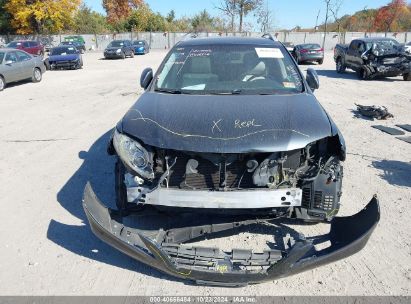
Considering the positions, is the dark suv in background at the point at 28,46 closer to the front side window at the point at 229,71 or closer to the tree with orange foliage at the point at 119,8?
the front side window at the point at 229,71

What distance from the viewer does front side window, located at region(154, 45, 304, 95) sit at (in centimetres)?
414

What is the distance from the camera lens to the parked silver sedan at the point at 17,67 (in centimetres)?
1405

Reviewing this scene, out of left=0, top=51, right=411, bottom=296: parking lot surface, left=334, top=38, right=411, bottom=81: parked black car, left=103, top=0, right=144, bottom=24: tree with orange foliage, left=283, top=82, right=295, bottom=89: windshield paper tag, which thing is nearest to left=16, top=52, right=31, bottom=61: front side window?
left=0, top=51, right=411, bottom=296: parking lot surface

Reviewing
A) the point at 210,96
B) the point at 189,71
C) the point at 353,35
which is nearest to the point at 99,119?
the point at 189,71

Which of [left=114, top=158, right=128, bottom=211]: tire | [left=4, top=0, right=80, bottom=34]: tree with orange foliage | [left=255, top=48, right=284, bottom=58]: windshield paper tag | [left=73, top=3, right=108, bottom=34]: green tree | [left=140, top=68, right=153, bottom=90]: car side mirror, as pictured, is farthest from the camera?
[left=73, top=3, right=108, bottom=34]: green tree

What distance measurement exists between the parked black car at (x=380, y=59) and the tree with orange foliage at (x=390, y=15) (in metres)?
53.2

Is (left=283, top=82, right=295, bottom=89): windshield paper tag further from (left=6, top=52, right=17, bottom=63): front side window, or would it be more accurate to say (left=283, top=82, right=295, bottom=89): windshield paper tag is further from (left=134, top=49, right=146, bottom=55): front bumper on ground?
(left=134, top=49, right=146, bottom=55): front bumper on ground

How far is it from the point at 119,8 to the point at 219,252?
7492cm

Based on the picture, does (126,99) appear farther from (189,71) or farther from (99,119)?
(189,71)

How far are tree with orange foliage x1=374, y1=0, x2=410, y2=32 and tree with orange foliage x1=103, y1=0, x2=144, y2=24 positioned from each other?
42462mm

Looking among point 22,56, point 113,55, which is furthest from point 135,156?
point 113,55

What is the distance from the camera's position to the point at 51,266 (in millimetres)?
3264

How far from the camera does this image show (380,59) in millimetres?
14938

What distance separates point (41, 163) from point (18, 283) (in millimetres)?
3055
